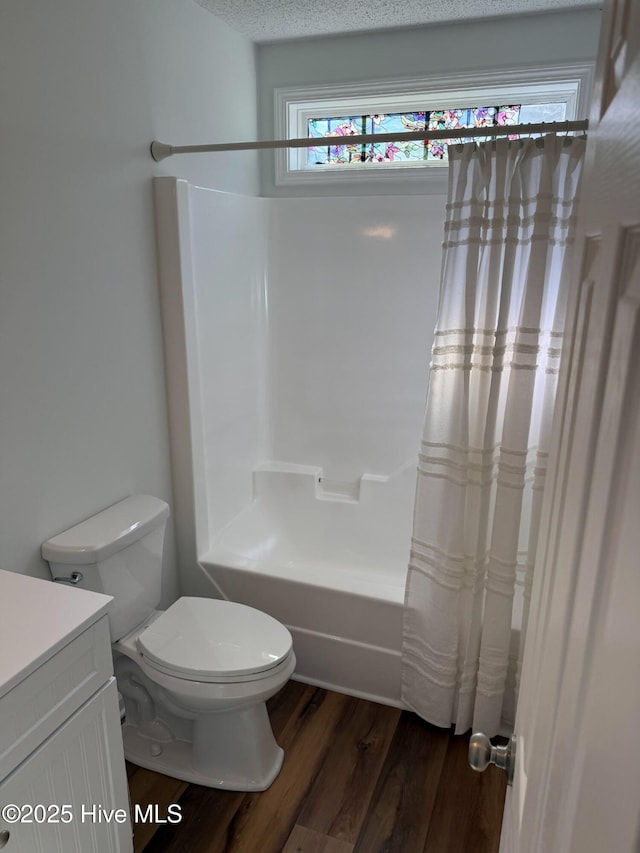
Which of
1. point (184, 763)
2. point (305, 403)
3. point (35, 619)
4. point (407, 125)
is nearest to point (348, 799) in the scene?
point (184, 763)

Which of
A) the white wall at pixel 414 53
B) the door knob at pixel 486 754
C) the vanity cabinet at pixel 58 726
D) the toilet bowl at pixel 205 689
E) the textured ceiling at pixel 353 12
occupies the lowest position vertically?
the toilet bowl at pixel 205 689

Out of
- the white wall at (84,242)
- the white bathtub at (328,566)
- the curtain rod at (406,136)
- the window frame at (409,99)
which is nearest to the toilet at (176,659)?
the white wall at (84,242)

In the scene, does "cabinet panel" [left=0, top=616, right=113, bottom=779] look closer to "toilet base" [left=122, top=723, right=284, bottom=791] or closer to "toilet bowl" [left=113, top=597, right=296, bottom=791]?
"toilet bowl" [left=113, top=597, right=296, bottom=791]

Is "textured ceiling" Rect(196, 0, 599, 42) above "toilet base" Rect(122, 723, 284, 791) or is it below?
above

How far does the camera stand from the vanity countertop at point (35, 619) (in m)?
1.11

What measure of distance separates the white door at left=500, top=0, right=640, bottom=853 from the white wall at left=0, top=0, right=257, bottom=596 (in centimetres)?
138

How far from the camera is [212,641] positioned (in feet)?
6.01

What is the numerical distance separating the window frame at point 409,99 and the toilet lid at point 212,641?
1833 mm

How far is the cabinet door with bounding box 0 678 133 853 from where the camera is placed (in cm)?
111

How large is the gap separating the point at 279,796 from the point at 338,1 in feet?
8.59

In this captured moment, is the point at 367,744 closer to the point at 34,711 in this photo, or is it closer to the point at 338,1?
the point at 34,711

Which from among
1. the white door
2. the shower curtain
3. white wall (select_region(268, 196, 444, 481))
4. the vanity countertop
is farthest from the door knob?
white wall (select_region(268, 196, 444, 481))

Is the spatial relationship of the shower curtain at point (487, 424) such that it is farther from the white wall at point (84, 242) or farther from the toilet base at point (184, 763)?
the white wall at point (84, 242)

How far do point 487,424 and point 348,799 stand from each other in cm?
Answer: 121
